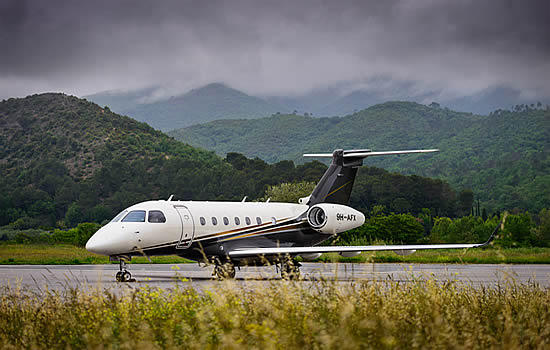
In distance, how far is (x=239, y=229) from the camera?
73.7 ft

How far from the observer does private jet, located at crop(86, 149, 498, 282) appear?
19438 mm

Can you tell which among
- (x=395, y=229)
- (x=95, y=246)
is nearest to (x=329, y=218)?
(x=95, y=246)

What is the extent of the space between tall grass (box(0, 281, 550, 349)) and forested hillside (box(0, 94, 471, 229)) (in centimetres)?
8909

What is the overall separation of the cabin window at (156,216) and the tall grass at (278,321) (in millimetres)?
9861

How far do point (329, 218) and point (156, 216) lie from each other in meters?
7.10

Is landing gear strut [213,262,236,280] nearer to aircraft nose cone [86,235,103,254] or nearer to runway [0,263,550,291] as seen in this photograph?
runway [0,263,550,291]

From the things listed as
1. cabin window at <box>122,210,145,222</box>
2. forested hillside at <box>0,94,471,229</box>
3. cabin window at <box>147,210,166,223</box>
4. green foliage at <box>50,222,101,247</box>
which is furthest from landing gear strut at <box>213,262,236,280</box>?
forested hillside at <box>0,94,471,229</box>

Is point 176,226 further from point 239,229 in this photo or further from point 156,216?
point 239,229

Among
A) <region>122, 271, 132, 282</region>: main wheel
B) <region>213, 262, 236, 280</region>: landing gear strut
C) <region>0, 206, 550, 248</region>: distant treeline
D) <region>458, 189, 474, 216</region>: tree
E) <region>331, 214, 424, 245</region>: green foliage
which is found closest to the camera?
<region>213, 262, 236, 280</region>: landing gear strut

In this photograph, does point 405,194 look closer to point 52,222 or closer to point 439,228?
point 439,228

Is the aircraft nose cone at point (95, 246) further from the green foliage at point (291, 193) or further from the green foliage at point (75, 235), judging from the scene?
the green foliage at point (291, 193)

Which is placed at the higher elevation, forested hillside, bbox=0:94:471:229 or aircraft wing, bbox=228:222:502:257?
forested hillside, bbox=0:94:471:229

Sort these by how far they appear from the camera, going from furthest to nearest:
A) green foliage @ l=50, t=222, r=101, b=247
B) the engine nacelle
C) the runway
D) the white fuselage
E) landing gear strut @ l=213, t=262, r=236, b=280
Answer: green foliage @ l=50, t=222, r=101, b=247
the engine nacelle
the white fuselage
the runway
landing gear strut @ l=213, t=262, r=236, b=280

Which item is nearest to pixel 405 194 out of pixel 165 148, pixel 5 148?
pixel 165 148
